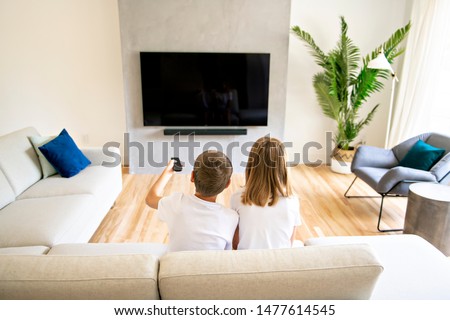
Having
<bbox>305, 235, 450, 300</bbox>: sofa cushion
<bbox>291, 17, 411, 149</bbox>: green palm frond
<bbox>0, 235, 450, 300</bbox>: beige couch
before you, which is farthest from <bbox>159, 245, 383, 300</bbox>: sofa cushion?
<bbox>291, 17, 411, 149</bbox>: green palm frond

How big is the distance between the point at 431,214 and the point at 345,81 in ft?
7.19

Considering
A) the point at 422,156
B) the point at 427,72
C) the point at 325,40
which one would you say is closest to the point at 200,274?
the point at 422,156

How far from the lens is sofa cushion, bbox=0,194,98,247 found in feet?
6.79

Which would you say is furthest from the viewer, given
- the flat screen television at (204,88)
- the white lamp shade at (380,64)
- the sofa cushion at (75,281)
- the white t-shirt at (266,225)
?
the flat screen television at (204,88)

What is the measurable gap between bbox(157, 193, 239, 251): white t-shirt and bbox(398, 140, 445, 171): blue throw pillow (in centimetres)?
242

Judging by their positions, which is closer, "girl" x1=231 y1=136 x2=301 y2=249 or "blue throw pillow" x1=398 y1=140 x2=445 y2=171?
"girl" x1=231 y1=136 x2=301 y2=249

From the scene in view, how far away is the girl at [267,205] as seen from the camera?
5.48 ft

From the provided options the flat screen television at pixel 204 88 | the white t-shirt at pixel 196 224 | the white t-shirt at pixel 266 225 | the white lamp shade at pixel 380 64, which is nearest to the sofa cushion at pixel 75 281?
the white t-shirt at pixel 196 224

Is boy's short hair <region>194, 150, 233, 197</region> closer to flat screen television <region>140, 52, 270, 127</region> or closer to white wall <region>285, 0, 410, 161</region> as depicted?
flat screen television <region>140, 52, 270, 127</region>

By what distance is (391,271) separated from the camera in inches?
68.1

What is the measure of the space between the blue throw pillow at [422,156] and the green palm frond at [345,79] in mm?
1112

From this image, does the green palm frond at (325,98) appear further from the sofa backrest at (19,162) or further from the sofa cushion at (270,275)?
the sofa cushion at (270,275)

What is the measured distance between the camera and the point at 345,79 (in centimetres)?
428

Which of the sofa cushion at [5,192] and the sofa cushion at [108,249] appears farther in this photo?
the sofa cushion at [5,192]
